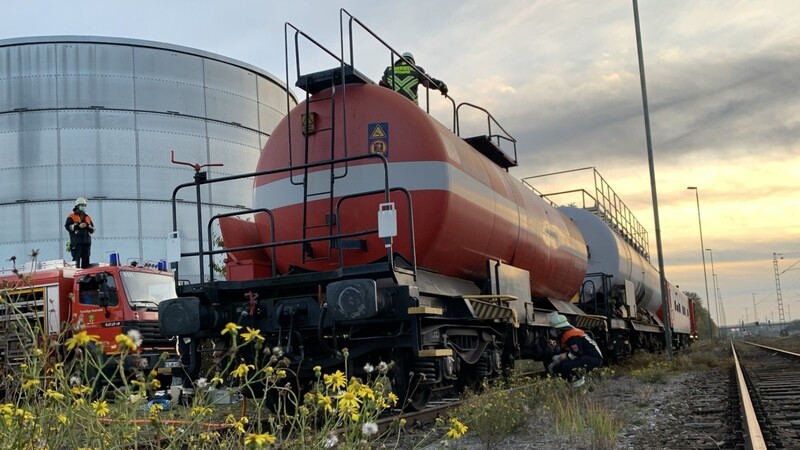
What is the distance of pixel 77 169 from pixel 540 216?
81.6 ft

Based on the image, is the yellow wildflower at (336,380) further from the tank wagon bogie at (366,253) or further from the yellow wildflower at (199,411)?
the tank wagon bogie at (366,253)

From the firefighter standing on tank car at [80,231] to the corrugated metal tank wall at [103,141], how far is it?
15.8m

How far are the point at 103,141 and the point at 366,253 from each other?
86.8ft

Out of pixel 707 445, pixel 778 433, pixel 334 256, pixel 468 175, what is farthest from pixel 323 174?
pixel 778 433

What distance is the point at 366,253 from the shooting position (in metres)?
7.04

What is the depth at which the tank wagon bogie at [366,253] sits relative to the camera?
20.7 ft

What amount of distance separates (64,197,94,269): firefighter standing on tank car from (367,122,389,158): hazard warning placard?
296 inches

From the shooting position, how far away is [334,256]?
7121 millimetres

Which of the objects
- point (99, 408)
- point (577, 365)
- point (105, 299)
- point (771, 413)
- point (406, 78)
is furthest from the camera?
point (105, 299)

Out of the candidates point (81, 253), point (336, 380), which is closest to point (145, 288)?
point (81, 253)

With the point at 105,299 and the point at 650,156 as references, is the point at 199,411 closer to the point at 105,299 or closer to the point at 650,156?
the point at 105,299

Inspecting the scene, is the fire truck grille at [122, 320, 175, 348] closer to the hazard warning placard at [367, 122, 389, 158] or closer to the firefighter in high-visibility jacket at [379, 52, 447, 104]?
the firefighter in high-visibility jacket at [379, 52, 447, 104]

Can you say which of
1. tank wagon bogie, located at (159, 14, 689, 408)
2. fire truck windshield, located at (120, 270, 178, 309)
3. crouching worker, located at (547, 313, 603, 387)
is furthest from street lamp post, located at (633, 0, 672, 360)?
fire truck windshield, located at (120, 270, 178, 309)

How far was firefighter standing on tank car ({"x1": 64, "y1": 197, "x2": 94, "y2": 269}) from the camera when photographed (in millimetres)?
12539
